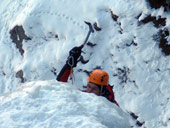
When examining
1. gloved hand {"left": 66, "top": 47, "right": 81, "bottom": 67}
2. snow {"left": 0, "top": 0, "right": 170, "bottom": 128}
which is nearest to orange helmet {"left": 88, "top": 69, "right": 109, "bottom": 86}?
gloved hand {"left": 66, "top": 47, "right": 81, "bottom": 67}

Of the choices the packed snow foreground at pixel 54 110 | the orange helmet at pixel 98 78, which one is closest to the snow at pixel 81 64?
the packed snow foreground at pixel 54 110

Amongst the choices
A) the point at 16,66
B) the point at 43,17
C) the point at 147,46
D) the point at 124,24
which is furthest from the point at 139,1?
the point at 16,66

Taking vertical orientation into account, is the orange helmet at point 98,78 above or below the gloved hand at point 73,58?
→ below

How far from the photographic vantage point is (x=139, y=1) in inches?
227

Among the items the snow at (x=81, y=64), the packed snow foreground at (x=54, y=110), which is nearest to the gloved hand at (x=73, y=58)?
the snow at (x=81, y=64)

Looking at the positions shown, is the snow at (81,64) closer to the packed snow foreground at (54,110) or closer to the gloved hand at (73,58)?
the packed snow foreground at (54,110)

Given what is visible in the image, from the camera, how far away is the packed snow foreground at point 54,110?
6.65ft

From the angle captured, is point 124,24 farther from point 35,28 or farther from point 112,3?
point 35,28

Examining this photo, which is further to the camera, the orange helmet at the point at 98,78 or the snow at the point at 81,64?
the orange helmet at the point at 98,78

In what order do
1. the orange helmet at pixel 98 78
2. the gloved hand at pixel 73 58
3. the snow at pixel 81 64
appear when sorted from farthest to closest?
the gloved hand at pixel 73 58 < the orange helmet at pixel 98 78 < the snow at pixel 81 64

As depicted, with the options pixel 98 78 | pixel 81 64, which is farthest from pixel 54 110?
pixel 81 64

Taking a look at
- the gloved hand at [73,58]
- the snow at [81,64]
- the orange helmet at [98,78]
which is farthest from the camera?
the gloved hand at [73,58]

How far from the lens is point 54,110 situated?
7.03ft

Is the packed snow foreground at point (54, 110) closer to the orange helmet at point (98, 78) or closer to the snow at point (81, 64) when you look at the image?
the snow at point (81, 64)
